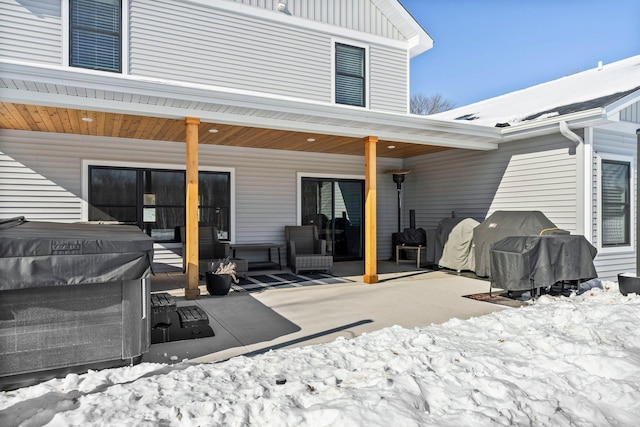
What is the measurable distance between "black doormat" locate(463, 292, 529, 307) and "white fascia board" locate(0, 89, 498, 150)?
2.91m

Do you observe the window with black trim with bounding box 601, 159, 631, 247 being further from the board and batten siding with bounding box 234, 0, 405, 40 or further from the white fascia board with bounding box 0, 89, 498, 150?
the board and batten siding with bounding box 234, 0, 405, 40

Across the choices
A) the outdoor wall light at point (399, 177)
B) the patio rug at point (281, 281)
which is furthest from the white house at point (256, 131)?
the patio rug at point (281, 281)

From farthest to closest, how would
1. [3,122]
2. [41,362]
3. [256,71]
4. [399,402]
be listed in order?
[256,71] → [3,122] → [41,362] → [399,402]

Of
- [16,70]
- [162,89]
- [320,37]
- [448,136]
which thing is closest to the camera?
[16,70]

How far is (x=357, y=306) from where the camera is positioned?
528 centimetres

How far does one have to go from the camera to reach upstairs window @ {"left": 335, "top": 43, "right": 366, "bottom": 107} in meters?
9.38

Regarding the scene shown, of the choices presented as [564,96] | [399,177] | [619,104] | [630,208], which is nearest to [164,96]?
[399,177]

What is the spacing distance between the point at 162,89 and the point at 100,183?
3.50 meters

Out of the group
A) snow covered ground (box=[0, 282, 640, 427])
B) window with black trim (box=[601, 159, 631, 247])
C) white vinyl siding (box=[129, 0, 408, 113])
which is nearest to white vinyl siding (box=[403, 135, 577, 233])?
window with black trim (box=[601, 159, 631, 247])

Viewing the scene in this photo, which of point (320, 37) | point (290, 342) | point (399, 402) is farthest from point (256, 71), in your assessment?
point (399, 402)

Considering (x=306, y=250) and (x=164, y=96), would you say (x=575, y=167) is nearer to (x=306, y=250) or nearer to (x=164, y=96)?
(x=306, y=250)

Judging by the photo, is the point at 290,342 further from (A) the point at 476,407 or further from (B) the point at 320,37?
(B) the point at 320,37

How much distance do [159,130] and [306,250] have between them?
3.68 meters

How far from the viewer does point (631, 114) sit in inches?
288
